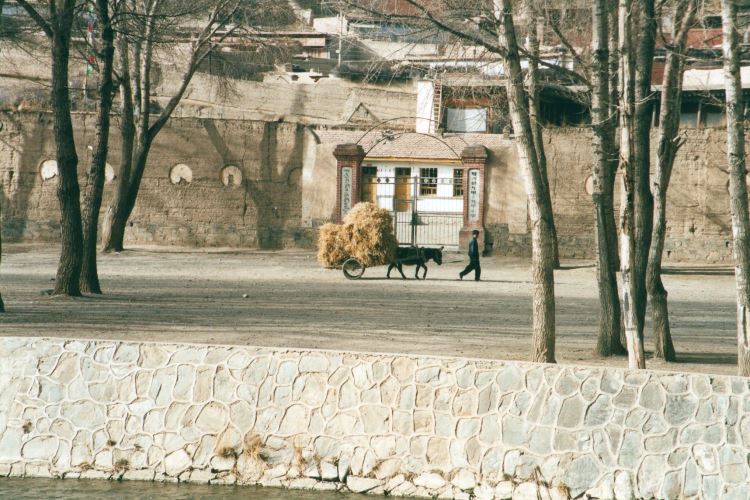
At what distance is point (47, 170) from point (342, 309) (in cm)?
1835

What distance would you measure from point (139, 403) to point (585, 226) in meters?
22.8

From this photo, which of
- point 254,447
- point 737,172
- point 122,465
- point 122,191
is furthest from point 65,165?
point 122,191

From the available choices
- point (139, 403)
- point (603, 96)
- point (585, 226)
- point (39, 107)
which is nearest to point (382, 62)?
point (603, 96)

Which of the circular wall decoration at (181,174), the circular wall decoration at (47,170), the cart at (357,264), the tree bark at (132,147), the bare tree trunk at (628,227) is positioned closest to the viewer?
the bare tree trunk at (628,227)

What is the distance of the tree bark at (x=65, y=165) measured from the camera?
16734 mm

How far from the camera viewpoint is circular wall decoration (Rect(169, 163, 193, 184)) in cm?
3259

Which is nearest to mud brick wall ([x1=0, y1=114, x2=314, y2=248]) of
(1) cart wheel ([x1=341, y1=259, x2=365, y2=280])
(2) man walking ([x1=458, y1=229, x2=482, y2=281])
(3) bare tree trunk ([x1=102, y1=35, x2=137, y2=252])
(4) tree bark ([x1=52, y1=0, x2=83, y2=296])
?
(3) bare tree trunk ([x1=102, y1=35, x2=137, y2=252])

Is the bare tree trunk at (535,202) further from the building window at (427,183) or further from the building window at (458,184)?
the building window at (427,183)

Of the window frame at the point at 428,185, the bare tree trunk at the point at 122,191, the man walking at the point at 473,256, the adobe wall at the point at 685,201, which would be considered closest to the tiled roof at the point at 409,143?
the window frame at the point at 428,185

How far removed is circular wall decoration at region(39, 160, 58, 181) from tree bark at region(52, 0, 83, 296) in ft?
51.5

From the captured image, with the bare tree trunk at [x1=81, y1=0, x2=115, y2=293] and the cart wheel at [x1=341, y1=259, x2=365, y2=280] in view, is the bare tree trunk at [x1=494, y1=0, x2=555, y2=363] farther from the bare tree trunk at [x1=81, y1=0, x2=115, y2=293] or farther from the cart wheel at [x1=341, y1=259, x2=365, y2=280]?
the cart wheel at [x1=341, y1=259, x2=365, y2=280]

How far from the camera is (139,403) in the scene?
410 inches

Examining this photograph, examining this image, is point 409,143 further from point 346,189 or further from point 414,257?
point 414,257

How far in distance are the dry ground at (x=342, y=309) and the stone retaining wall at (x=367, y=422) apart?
1996mm
